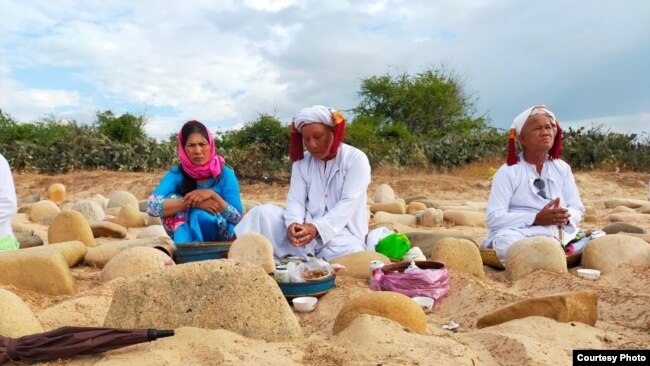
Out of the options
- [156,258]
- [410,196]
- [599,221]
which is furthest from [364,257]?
[410,196]

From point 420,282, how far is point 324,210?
4.50 feet

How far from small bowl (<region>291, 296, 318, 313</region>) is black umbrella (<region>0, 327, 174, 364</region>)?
1.18 metres

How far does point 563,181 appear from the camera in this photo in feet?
16.3

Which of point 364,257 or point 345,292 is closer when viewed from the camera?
point 345,292

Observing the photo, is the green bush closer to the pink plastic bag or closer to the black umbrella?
the pink plastic bag

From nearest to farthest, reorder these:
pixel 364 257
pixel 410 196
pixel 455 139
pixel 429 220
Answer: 1. pixel 364 257
2. pixel 429 220
3. pixel 410 196
4. pixel 455 139

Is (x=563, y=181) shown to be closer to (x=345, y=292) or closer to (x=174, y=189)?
(x=345, y=292)

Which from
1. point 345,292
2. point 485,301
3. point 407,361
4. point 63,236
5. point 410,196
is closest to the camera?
point 407,361

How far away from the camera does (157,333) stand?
2416 millimetres

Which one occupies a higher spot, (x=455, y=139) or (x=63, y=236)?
(x=455, y=139)

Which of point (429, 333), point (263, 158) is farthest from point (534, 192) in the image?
point (263, 158)

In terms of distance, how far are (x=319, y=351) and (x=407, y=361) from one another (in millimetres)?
345

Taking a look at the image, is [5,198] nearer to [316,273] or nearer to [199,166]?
[199,166]

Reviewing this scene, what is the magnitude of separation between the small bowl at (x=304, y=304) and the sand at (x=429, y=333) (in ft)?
0.13
